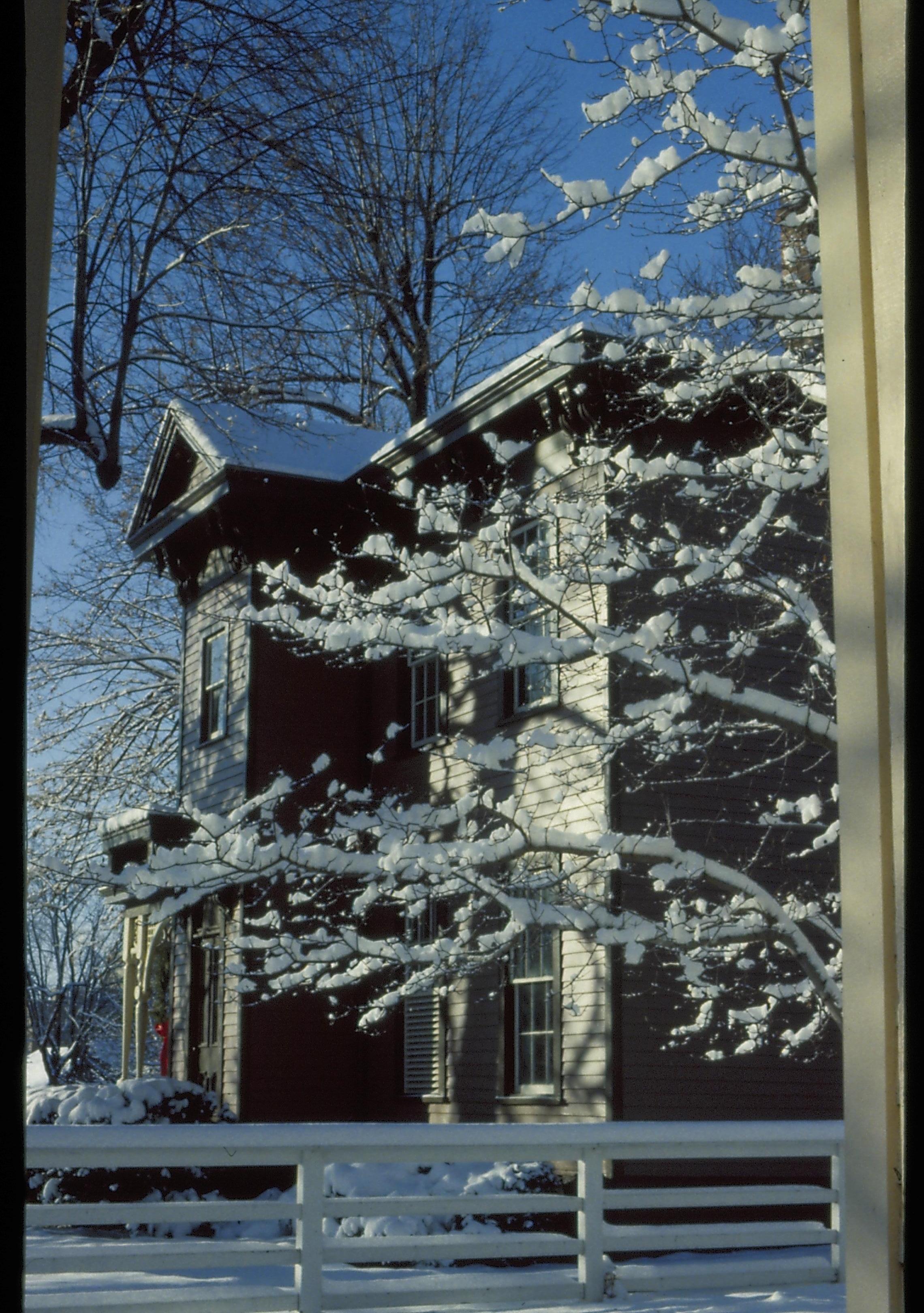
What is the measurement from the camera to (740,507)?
38.9 feet

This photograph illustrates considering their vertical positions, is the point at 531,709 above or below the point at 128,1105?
above

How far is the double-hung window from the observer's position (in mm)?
11984

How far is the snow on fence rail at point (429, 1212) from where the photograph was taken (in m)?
7.61

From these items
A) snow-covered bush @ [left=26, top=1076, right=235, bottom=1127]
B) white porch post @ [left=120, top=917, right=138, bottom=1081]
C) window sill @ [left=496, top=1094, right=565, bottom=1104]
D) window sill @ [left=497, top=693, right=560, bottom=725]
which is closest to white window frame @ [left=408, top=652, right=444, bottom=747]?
window sill @ [left=497, top=693, right=560, bottom=725]

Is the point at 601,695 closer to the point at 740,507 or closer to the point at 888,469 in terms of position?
the point at 740,507

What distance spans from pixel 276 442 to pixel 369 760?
395 centimetres

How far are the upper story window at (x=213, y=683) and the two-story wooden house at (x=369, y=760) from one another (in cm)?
3

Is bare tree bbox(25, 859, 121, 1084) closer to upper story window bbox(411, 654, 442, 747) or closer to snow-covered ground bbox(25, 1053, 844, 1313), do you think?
upper story window bbox(411, 654, 442, 747)

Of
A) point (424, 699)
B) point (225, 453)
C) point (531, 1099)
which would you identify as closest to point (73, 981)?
point (225, 453)

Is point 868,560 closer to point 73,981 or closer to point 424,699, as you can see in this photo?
point 424,699

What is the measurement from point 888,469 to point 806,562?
10.9m

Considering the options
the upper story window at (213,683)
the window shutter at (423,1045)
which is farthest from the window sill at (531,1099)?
the upper story window at (213,683)

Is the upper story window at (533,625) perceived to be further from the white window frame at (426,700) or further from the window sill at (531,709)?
the white window frame at (426,700)

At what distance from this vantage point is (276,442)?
16.6m
